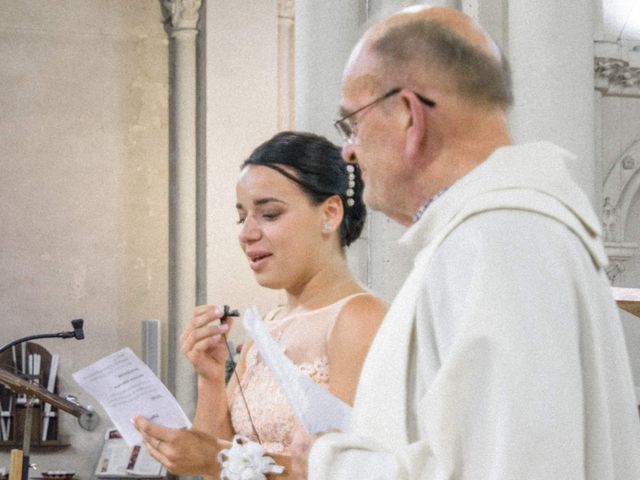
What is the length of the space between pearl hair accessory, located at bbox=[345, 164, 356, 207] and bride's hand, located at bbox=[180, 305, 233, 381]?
1.39ft

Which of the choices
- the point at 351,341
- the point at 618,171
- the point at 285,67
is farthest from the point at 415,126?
the point at 285,67

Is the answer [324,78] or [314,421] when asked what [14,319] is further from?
[314,421]

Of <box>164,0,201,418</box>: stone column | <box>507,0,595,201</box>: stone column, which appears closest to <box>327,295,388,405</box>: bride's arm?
<box>507,0,595,201</box>: stone column

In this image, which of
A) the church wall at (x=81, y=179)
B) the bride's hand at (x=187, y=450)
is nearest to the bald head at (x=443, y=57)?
the bride's hand at (x=187, y=450)

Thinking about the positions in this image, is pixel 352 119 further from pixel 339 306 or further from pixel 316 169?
pixel 316 169

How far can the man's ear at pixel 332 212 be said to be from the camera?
3.28 metres

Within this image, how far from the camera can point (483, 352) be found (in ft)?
5.26

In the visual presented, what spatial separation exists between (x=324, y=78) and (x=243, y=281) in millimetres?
6983

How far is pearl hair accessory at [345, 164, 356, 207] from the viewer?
10.9 ft

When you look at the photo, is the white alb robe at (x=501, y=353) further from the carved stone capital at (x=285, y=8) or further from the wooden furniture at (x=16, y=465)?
the carved stone capital at (x=285, y=8)

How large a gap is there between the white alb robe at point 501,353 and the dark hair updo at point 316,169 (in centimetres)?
141

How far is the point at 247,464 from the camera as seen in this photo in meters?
2.99

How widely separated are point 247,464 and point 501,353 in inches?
58.7

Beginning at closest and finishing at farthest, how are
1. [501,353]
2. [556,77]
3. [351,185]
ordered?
1. [501,353]
2. [351,185]
3. [556,77]
